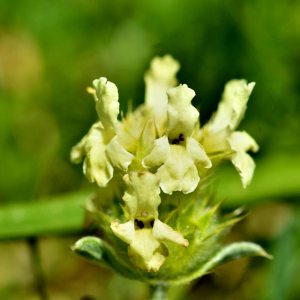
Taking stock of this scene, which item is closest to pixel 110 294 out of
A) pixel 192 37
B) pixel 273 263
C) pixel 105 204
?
pixel 273 263

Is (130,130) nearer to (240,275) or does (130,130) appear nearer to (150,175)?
(150,175)

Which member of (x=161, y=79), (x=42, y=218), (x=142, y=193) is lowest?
(x=142, y=193)

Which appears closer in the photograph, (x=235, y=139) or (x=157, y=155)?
(x=157, y=155)

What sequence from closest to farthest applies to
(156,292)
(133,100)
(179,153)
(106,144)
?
1. (179,153)
2. (106,144)
3. (156,292)
4. (133,100)

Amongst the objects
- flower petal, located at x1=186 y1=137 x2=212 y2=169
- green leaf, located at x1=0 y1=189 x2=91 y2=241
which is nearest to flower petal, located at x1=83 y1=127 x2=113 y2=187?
flower petal, located at x1=186 y1=137 x2=212 y2=169

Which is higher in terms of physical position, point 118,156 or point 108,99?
point 108,99

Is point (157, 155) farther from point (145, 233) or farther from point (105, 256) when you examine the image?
point (105, 256)

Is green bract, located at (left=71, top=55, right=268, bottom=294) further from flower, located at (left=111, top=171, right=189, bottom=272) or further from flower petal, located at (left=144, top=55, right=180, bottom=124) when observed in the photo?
flower petal, located at (left=144, top=55, right=180, bottom=124)

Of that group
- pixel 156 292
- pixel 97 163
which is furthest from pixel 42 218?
pixel 97 163
